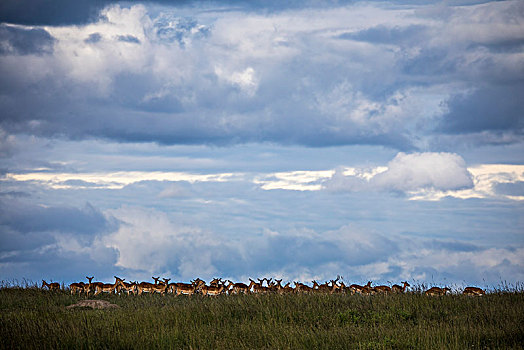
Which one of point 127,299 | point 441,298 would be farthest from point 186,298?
point 441,298

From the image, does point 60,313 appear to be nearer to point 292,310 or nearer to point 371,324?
point 292,310

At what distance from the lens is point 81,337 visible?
1911 centimetres

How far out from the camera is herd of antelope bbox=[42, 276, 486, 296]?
28.4 meters

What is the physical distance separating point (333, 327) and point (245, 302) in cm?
535

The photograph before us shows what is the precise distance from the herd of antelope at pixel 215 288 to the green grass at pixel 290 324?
2.46 metres

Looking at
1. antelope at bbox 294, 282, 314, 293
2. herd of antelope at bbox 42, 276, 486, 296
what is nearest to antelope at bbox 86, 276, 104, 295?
herd of antelope at bbox 42, 276, 486, 296

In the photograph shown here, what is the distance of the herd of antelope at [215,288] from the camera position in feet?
93.1

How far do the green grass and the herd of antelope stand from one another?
2.46 meters

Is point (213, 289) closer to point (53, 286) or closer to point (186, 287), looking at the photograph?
point (186, 287)

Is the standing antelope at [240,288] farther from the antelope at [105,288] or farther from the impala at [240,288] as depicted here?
the antelope at [105,288]

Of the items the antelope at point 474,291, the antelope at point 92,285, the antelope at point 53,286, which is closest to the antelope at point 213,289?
the antelope at point 92,285

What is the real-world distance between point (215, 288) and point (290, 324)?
30.6 ft

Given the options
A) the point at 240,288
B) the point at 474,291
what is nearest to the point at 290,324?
the point at 240,288

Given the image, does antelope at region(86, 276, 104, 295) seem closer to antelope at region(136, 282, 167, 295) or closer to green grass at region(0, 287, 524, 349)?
antelope at region(136, 282, 167, 295)
